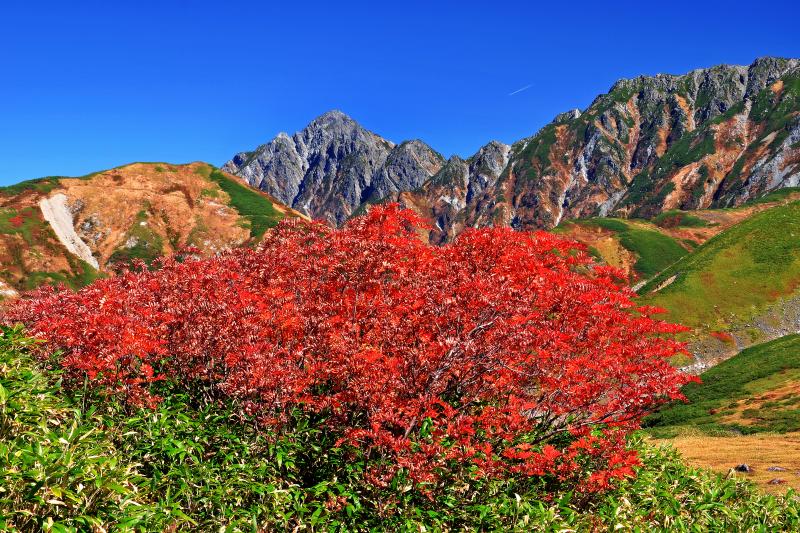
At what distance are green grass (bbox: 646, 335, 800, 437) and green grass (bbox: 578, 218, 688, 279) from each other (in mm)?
71039

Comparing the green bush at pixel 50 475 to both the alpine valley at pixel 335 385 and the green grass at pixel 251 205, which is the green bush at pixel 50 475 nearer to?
the alpine valley at pixel 335 385

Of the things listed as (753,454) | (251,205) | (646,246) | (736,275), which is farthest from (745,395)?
(251,205)

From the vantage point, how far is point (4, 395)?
8.15 metres

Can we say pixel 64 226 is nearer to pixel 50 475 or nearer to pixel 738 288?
pixel 50 475

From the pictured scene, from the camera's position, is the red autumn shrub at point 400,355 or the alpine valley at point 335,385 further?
the red autumn shrub at point 400,355

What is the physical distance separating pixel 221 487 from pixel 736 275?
99945 mm

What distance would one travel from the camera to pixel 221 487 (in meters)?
9.42

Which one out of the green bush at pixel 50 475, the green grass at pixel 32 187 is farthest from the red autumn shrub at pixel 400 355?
the green grass at pixel 32 187

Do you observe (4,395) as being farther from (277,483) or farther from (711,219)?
(711,219)

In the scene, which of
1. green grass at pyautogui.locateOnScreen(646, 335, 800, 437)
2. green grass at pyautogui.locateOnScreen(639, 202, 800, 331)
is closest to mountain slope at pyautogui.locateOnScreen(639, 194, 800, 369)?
green grass at pyautogui.locateOnScreen(639, 202, 800, 331)

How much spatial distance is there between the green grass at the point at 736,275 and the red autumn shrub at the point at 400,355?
7400 cm

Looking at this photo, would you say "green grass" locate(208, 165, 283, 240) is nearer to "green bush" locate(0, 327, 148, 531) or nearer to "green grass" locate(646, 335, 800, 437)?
"green grass" locate(646, 335, 800, 437)

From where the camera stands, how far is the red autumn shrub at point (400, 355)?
→ 11.1m

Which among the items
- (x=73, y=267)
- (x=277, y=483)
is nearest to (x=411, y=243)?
(x=277, y=483)
